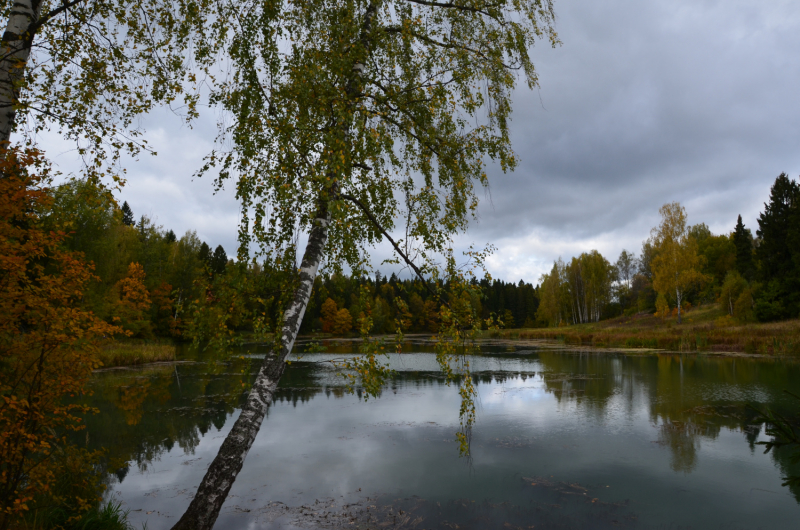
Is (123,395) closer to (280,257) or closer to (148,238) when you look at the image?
(280,257)

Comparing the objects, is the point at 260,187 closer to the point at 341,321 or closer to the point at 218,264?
the point at 218,264

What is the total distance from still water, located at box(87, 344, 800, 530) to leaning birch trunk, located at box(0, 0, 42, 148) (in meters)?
2.96

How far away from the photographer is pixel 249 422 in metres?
4.15

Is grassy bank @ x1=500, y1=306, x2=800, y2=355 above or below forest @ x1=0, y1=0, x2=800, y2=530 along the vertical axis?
below

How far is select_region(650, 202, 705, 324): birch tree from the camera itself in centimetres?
3856

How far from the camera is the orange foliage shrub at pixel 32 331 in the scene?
404cm

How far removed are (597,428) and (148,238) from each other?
49.0 meters

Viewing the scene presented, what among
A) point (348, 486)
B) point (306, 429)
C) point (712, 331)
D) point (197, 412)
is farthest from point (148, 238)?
point (712, 331)

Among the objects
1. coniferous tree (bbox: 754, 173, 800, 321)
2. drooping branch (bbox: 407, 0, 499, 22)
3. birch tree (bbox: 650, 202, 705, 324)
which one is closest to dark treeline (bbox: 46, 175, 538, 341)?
drooping branch (bbox: 407, 0, 499, 22)

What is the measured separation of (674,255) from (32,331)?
44.1 m

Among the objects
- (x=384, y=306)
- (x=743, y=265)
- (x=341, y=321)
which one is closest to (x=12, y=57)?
(x=743, y=265)

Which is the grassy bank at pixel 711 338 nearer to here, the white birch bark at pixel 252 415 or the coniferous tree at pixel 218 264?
the coniferous tree at pixel 218 264

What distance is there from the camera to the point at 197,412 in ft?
43.3

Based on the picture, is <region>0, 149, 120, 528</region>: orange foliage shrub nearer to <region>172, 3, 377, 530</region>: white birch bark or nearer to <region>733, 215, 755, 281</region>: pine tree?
<region>172, 3, 377, 530</region>: white birch bark
